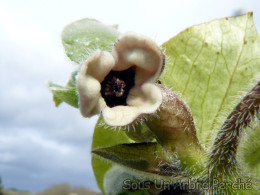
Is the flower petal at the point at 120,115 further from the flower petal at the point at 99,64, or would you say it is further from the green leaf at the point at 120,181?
the green leaf at the point at 120,181

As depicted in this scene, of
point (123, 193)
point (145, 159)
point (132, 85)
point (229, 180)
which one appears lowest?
point (123, 193)

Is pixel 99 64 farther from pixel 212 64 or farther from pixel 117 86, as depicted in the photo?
pixel 212 64

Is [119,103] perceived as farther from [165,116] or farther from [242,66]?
[242,66]

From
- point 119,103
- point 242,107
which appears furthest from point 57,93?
point 242,107

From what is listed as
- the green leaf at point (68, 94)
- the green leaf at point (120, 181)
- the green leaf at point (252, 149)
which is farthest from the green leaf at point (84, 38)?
the green leaf at point (252, 149)

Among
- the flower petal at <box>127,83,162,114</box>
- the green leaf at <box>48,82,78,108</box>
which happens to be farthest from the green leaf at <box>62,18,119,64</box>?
the flower petal at <box>127,83,162,114</box>

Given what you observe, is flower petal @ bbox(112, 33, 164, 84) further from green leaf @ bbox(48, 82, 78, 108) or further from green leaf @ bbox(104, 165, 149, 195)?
green leaf @ bbox(104, 165, 149, 195)
